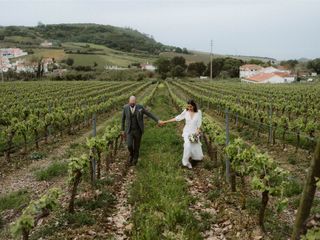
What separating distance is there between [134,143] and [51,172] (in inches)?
101

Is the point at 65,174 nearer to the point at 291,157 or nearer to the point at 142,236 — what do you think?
the point at 142,236

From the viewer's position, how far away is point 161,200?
858cm

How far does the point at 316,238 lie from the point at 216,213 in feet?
14.3

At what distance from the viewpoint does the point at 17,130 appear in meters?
14.3

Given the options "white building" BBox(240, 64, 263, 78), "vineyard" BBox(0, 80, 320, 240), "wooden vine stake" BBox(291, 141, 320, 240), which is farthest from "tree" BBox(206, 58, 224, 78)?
"wooden vine stake" BBox(291, 141, 320, 240)

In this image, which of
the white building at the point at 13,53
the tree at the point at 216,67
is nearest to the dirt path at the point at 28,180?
the tree at the point at 216,67

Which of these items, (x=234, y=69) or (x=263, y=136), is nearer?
(x=263, y=136)

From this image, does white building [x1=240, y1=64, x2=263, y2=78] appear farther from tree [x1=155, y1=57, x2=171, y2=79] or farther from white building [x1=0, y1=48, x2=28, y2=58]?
white building [x1=0, y1=48, x2=28, y2=58]

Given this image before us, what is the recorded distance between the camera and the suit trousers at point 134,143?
12.4m

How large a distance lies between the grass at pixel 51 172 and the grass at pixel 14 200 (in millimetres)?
1201

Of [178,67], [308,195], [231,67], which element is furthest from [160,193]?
[231,67]

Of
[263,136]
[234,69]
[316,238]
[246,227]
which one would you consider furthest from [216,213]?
[234,69]

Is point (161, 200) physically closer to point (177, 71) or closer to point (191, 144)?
point (191, 144)

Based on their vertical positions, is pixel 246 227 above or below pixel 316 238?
below
